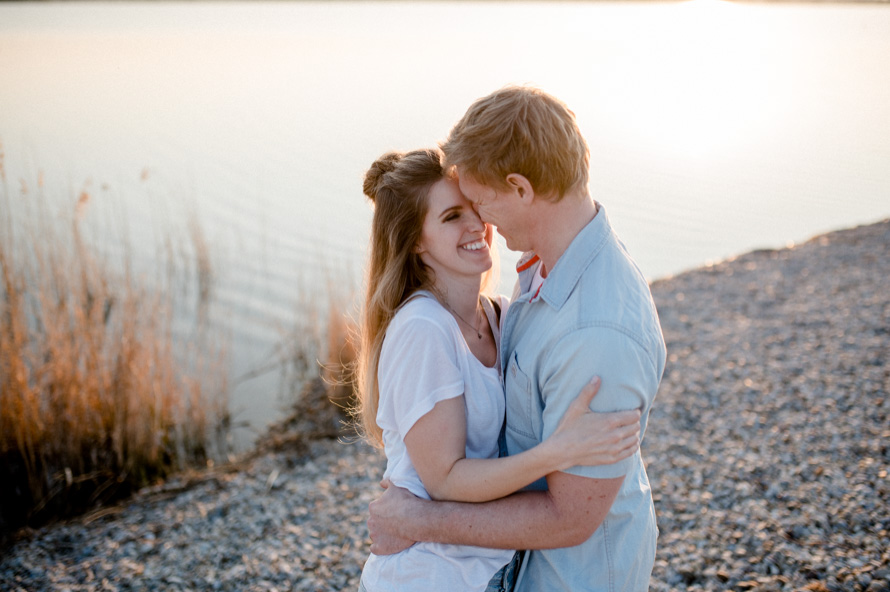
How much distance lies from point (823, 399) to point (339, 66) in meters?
19.5

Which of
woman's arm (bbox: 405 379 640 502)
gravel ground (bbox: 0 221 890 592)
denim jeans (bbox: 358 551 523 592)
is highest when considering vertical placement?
woman's arm (bbox: 405 379 640 502)

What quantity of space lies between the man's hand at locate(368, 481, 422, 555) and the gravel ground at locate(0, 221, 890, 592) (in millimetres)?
1711

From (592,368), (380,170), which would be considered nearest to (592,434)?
(592,368)

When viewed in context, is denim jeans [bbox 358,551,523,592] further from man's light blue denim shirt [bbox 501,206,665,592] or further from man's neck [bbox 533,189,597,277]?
man's neck [bbox 533,189,597,277]

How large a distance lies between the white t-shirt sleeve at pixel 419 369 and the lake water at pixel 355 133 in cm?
133

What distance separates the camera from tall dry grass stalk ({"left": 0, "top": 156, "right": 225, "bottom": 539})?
4.63 metres

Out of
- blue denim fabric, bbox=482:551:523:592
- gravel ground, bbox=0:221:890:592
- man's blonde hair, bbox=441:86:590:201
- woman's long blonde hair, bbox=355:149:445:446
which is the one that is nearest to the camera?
man's blonde hair, bbox=441:86:590:201

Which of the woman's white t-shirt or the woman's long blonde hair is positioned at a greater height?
the woman's long blonde hair

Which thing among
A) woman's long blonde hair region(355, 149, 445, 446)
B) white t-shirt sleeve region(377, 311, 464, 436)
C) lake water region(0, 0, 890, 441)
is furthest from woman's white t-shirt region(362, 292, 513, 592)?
lake water region(0, 0, 890, 441)

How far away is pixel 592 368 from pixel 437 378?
0.48 meters

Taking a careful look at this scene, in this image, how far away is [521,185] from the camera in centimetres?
202

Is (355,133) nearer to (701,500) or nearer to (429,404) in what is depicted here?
(701,500)

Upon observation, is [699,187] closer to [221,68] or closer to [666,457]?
[666,457]

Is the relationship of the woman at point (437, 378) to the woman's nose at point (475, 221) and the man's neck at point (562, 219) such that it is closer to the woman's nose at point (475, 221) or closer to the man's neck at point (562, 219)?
the woman's nose at point (475, 221)
